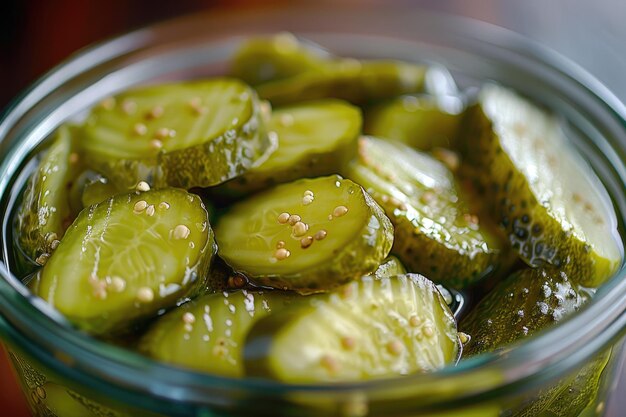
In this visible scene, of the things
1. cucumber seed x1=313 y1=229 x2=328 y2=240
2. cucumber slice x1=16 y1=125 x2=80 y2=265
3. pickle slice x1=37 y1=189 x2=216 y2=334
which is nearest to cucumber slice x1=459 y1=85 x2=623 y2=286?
cucumber seed x1=313 y1=229 x2=328 y2=240

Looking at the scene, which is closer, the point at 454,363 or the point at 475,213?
the point at 454,363

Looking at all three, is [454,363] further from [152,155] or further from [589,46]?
[589,46]

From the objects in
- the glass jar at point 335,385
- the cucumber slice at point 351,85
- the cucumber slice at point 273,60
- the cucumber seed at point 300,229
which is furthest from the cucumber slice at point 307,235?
the cucumber slice at point 273,60

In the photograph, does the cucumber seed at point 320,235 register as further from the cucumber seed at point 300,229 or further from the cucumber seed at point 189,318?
the cucumber seed at point 189,318

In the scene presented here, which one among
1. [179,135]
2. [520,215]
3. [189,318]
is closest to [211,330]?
[189,318]

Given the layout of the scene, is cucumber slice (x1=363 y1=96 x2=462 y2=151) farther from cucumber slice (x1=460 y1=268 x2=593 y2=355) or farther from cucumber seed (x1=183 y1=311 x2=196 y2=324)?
cucumber seed (x1=183 y1=311 x2=196 y2=324)

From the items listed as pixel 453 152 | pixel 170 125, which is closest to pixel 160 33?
pixel 170 125

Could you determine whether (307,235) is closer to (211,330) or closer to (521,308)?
(211,330)
